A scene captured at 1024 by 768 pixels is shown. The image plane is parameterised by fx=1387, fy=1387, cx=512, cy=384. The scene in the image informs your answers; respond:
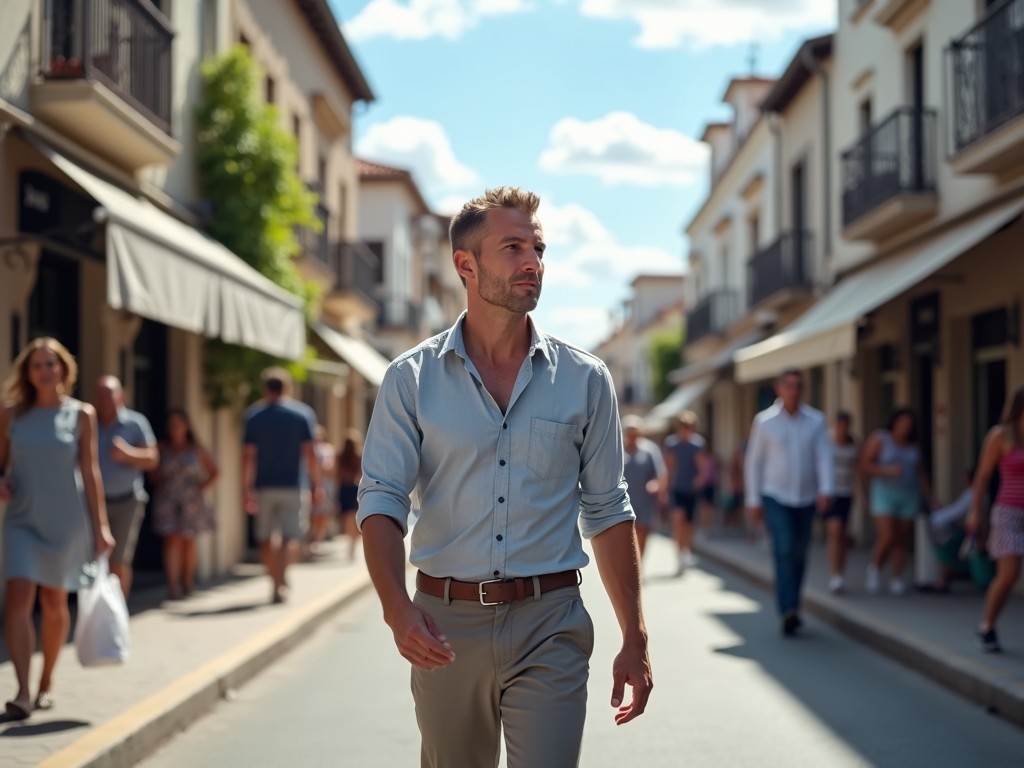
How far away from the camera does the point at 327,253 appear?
2362 centimetres

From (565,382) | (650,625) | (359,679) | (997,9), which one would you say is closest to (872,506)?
(650,625)

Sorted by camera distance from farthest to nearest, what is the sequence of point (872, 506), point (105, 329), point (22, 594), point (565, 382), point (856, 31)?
point (856, 31) → point (872, 506) → point (105, 329) → point (22, 594) → point (565, 382)

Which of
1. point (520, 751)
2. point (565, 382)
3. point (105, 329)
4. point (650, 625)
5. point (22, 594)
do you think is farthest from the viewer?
point (105, 329)

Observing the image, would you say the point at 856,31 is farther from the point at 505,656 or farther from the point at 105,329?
the point at 505,656

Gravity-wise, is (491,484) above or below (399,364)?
below

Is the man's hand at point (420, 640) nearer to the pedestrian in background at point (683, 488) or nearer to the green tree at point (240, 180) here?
the green tree at point (240, 180)

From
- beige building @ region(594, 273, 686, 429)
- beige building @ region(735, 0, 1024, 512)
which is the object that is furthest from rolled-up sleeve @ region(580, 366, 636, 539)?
beige building @ region(594, 273, 686, 429)

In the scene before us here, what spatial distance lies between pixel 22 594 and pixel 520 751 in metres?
4.07

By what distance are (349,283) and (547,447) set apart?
73.3 ft

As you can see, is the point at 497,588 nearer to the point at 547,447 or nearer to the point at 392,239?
the point at 547,447

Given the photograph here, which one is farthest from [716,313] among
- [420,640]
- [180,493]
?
[420,640]

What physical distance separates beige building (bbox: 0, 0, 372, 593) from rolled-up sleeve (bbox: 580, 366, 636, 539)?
6.12 m

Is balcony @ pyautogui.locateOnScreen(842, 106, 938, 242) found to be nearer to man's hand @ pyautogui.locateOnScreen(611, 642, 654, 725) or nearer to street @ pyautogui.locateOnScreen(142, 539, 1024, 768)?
street @ pyautogui.locateOnScreen(142, 539, 1024, 768)

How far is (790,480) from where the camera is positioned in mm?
10672
